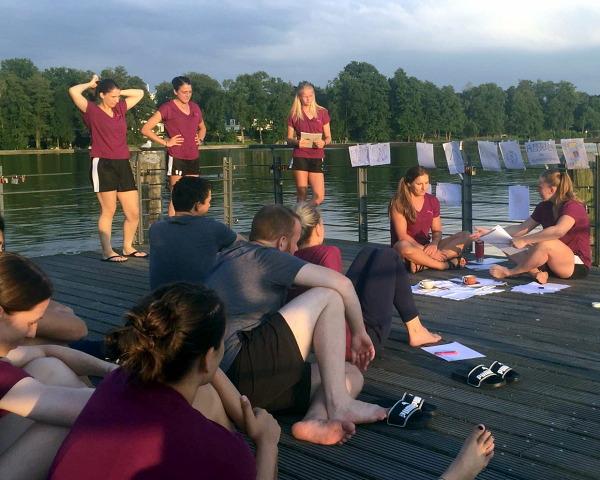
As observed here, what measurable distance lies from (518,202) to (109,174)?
3.63 m

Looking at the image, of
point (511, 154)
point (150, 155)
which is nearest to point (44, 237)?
point (150, 155)

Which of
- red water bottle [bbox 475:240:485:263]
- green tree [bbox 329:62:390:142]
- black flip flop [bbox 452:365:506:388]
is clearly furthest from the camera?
green tree [bbox 329:62:390:142]

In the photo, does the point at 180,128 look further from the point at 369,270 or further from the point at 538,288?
the point at 369,270

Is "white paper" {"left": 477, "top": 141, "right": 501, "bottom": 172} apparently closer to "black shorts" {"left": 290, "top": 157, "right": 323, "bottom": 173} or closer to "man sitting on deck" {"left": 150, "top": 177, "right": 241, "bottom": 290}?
"black shorts" {"left": 290, "top": 157, "right": 323, "bottom": 173}

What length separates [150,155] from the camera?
8.88 m

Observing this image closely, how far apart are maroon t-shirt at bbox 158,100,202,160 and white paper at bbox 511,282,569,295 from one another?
3466 mm

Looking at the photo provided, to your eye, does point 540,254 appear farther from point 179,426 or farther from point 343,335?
Answer: point 179,426

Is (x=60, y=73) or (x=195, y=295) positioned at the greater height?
(x=60, y=73)

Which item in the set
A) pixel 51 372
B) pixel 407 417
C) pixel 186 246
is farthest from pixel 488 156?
pixel 51 372

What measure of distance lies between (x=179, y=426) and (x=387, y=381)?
1.92m

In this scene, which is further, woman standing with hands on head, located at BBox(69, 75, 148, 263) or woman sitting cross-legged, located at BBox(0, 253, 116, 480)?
woman standing with hands on head, located at BBox(69, 75, 148, 263)

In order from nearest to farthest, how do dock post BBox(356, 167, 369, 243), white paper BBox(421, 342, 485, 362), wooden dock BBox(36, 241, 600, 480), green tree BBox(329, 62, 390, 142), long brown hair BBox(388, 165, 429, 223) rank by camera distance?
wooden dock BBox(36, 241, 600, 480), white paper BBox(421, 342, 485, 362), long brown hair BBox(388, 165, 429, 223), dock post BBox(356, 167, 369, 243), green tree BBox(329, 62, 390, 142)

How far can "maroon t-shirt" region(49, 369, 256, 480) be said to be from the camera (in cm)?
146

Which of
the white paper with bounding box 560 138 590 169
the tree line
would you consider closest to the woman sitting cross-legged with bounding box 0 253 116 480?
the white paper with bounding box 560 138 590 169
